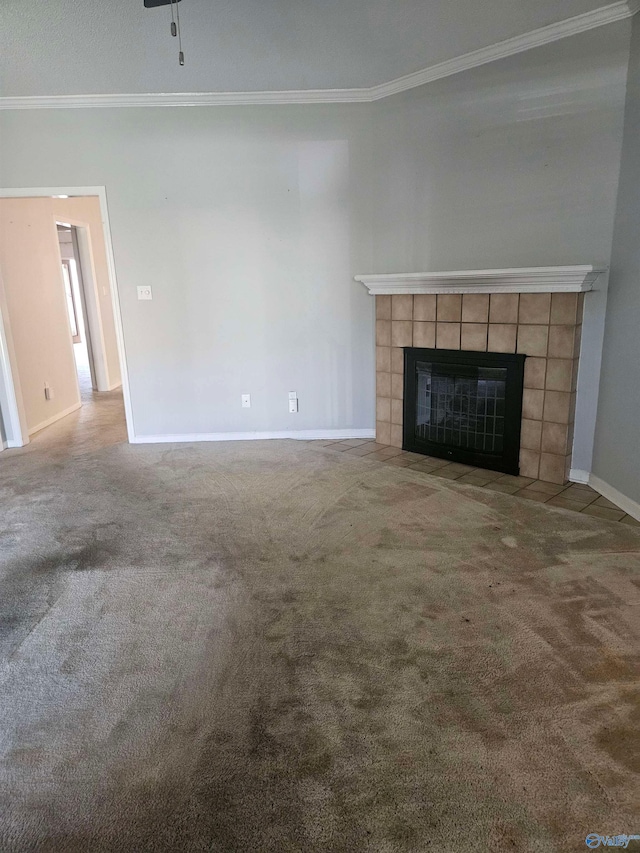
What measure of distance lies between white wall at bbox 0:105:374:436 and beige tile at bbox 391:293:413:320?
0.28 metres

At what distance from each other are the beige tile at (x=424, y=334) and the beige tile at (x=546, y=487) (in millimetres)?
1216

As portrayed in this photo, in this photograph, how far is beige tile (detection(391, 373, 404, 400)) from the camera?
423cm

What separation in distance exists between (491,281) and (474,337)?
1.32 ft

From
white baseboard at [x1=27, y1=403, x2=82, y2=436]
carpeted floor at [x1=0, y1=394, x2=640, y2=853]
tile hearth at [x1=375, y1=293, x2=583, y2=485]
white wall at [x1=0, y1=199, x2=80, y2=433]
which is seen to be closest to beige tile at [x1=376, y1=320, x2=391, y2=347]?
tile hearth at [x1=375, y1=293, x2=583, y2=485]

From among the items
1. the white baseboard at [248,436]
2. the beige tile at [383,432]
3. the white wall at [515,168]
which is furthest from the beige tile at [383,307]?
the white baseboard at [248,436]

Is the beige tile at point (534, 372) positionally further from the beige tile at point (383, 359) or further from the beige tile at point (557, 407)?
the beige tile at point (383, 359)

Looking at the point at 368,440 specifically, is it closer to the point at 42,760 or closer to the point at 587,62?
the point at 587,62

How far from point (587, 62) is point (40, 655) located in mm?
4008

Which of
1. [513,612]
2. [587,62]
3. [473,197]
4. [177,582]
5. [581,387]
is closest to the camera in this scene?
[513,612]

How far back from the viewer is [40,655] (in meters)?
1.97

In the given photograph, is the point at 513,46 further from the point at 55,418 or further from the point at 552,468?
the point at 55,418

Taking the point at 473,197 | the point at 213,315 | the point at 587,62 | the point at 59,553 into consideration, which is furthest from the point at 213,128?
the point at 59,553

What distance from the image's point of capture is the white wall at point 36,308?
15.5ft

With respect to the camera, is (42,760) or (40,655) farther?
(40,655)
